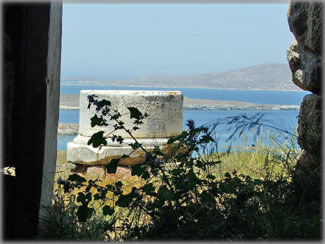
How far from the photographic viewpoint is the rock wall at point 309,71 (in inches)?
148

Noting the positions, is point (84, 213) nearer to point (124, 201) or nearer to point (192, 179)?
point (124, 201)

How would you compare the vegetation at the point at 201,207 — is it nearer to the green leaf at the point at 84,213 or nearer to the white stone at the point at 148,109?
the green leaf at the point at 84,213

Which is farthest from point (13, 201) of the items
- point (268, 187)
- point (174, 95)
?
point (174, 95)

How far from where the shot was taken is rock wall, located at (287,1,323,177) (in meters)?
3.76

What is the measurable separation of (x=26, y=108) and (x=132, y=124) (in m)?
4.46

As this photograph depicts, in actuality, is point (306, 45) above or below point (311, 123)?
above

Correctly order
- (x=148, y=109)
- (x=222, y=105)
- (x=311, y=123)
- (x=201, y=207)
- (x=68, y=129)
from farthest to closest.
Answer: (x=222, y=105)
(x=68, y=129)
(x=148, y=109)
(x=311, y=123)
(x=201, y=207)

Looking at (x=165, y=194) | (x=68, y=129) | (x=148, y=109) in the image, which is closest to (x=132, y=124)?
(x=148, y=109)

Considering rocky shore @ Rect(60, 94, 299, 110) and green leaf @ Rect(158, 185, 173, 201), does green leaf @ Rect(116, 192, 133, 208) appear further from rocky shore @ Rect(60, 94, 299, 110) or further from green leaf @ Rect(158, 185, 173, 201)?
rocky shore @ Rect(60, 94, 299, 110)

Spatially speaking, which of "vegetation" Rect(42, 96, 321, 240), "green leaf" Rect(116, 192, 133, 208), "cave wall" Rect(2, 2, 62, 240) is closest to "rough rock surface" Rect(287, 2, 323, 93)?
"vegetation" Rect(42, 96, 321, 240)

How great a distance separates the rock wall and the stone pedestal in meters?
3.76

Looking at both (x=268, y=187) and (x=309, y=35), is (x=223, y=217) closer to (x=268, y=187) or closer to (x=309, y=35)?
(x=268, y=187)

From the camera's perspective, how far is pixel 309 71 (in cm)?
389

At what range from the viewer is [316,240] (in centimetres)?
295
